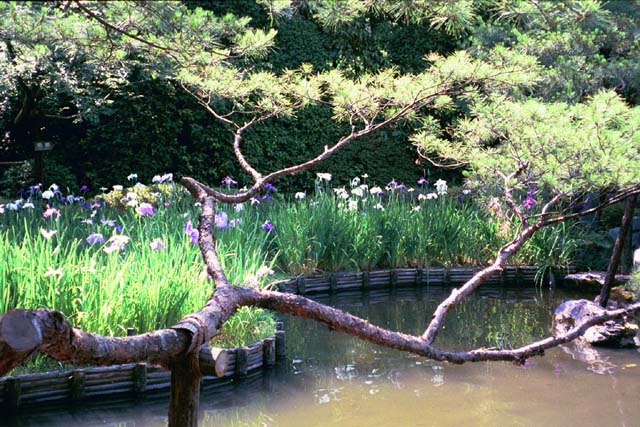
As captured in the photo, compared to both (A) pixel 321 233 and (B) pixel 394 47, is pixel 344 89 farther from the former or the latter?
(B) pixel 394 47

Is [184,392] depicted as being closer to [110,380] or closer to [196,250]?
[110,380]

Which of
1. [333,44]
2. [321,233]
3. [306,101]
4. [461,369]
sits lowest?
[461,369]

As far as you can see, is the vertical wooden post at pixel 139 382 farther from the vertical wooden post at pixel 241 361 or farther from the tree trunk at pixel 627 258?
the tree trunk at pixel 627 258

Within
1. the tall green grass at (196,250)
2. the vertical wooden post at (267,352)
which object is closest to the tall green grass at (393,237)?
the tall green grass at (196,250)

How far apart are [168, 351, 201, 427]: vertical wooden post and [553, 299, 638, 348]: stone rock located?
3749 mm

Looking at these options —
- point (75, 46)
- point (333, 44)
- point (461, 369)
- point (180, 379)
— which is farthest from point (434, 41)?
point (180, 379)

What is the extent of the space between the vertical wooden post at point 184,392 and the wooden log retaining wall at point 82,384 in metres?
1.85

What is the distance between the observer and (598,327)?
18.3 feet

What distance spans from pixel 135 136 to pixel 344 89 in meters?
5.69

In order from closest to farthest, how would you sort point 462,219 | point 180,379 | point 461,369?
point 180,379, point 461,369, point 462,219

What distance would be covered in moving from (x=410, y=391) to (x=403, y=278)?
3.36m

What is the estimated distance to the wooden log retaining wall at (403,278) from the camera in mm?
7285

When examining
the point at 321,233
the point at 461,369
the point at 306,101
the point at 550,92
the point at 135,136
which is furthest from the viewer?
the point at 135,136

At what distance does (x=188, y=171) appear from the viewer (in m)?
9.55
